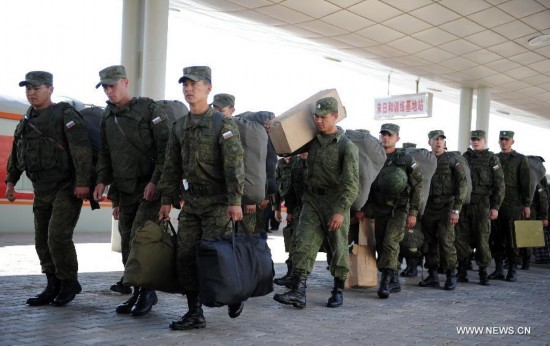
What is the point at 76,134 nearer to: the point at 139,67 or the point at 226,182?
the point at 226,182

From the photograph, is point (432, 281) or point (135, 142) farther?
point (432, 281)

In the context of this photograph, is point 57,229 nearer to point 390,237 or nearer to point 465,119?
point 390,237

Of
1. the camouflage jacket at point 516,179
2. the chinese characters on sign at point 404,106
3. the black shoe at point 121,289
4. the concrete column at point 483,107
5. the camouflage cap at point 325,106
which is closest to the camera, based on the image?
the camouflage cap at point 325,106

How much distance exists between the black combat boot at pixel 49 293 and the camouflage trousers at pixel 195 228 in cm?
153

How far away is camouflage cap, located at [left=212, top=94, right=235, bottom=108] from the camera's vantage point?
6.89 m

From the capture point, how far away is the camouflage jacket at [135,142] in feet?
17.8

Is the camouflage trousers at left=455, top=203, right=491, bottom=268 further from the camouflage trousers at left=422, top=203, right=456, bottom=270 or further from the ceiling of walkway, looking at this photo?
the ceiling of walkway

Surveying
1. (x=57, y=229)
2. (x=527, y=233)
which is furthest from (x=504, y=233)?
(x=57, y=229)

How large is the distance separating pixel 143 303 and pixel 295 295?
1447 mm

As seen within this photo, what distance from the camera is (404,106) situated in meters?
18.1

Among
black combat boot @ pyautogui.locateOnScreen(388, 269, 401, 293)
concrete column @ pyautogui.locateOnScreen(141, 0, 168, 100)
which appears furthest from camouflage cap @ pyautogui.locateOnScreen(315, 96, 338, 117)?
concrete column @ pyautogui.locateOnScreen(141, 0, 168, 100)

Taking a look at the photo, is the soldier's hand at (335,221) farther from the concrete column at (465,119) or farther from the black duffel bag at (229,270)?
the concrete column at (465,119)

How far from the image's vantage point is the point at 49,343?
407cm

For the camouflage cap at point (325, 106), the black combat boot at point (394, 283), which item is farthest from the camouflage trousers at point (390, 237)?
the camouflage cap at point (325, 106)
